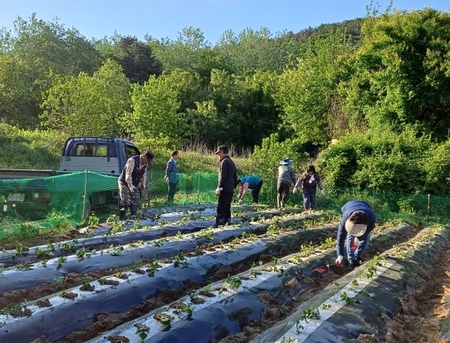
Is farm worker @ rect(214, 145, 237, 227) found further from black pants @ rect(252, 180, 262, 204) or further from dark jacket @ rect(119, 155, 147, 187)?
black pants @ rect(252, 180, 262, 204)

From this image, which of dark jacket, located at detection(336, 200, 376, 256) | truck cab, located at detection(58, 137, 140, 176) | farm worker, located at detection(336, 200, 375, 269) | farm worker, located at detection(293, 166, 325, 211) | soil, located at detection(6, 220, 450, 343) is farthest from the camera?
farm worker, located at detection(293, 166, 325, 211)

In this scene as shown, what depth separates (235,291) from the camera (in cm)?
467

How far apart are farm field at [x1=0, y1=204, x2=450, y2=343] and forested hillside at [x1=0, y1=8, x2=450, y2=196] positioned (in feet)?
34.6

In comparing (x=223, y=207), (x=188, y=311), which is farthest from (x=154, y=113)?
(x=188, y=311)

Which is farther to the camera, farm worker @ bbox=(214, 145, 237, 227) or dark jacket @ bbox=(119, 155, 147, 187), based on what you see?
dark jacket @ bbox=(119, 155, 147, 187)

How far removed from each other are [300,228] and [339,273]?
313 cm

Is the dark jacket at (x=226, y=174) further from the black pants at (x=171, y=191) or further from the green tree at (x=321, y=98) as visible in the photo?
the green tree at (x=321, y=98)

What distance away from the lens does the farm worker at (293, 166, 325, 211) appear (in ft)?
41.9

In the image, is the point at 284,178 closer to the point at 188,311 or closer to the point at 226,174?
Answer: the point at 226,174

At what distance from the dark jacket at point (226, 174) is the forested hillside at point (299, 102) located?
→ 9.65m

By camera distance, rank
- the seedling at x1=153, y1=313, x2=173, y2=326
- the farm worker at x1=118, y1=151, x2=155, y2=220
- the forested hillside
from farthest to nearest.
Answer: the forested hillside → the farm worker at x1=118, y1=151, x2=155, y2=220 → the seedling at x1=153, y1=313, x2=173, y2=326

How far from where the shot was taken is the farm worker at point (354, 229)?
624 centimetres

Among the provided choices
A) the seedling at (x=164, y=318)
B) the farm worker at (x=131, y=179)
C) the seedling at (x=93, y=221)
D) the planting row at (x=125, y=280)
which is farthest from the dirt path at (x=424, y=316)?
the seedling at (x=93, y=221)

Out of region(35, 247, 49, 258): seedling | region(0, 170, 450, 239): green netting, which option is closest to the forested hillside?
region(0, 170, 450, 239): green netting
